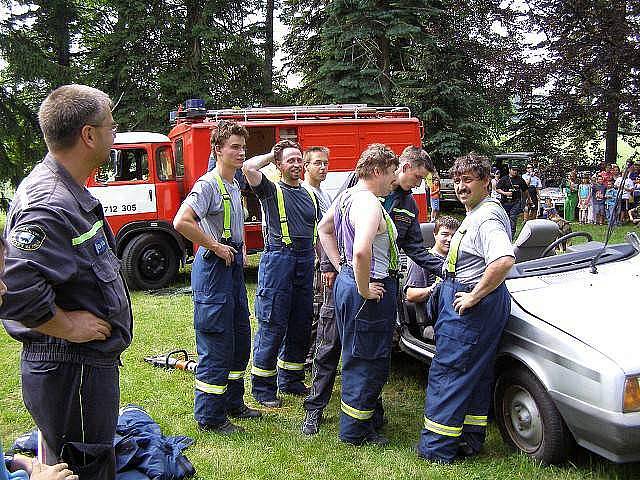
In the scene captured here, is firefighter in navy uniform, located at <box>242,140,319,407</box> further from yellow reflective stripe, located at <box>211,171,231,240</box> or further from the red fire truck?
the red fire truck

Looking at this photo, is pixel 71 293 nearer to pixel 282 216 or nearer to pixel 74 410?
pixel 74 410

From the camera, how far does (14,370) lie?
5.74 m

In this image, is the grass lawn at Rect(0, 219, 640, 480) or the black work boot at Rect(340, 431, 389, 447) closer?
the grass lawn at Rect(0, 219, 640, 480)

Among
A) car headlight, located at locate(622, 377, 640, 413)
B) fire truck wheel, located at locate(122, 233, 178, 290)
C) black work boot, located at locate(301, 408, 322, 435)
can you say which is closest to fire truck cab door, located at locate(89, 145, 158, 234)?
fire truck wheel, located at locate(122, 233, 178, 290)

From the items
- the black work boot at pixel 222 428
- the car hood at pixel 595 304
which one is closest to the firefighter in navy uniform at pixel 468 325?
the car hood at pixel 595 304

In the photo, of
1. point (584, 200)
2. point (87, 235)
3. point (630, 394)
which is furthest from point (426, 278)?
point (584, 200)

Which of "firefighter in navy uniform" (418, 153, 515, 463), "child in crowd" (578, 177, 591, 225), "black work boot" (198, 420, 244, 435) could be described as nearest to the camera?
"firefighter in navy uniform" (418, 153, 515, 463)

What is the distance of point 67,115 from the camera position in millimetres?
2225

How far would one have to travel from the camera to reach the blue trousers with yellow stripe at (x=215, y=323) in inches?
164

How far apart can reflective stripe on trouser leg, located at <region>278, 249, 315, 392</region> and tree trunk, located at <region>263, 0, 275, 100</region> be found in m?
16.6

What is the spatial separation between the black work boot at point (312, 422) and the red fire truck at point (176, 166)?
529cm

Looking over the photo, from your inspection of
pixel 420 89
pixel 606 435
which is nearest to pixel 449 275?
pixel 606 435

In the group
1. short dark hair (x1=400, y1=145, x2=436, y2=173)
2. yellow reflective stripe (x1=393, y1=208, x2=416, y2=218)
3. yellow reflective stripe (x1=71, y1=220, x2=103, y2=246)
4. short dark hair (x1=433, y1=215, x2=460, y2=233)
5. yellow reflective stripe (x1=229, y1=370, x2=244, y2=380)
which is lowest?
yellow reflective stripe (x1=229, y1=370, x2=244, y2=380)

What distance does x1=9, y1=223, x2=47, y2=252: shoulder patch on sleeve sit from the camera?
2.10 m
